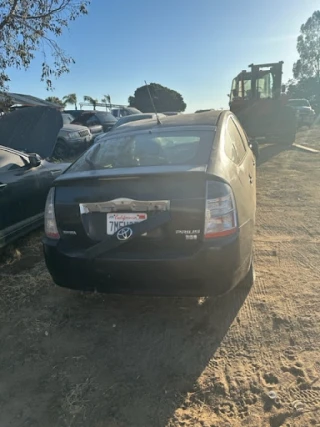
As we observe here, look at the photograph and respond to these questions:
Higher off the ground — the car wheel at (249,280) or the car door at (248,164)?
the car door at (248,164)

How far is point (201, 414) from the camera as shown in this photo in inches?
82.9

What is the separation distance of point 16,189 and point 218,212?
9.55ft

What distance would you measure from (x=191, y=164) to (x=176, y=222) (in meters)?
0.49

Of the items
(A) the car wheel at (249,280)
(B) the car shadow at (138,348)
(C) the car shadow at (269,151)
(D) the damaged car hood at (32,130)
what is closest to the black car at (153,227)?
(B) the car shadow at (138,348)

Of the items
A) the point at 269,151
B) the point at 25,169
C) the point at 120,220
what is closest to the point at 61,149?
the point at 269,151

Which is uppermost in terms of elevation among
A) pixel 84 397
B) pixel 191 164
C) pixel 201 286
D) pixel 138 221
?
pixel 191 164

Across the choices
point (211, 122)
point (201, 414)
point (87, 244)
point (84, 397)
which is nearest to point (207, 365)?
point (201, 414)

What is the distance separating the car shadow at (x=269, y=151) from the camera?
10938 millimetres

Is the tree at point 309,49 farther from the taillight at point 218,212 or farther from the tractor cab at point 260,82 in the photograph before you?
the taillight at point 218,212

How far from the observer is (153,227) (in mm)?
2531

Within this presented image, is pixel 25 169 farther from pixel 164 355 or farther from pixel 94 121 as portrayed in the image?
pixel 94 121

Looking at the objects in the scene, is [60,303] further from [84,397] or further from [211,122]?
[211,122]

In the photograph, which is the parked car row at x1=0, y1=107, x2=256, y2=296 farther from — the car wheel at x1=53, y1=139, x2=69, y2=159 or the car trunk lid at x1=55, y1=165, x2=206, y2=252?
the car wheel at x1=53, y1=139, x2=69, y2=159

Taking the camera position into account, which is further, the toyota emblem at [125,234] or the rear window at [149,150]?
the rear window at [149,150]
